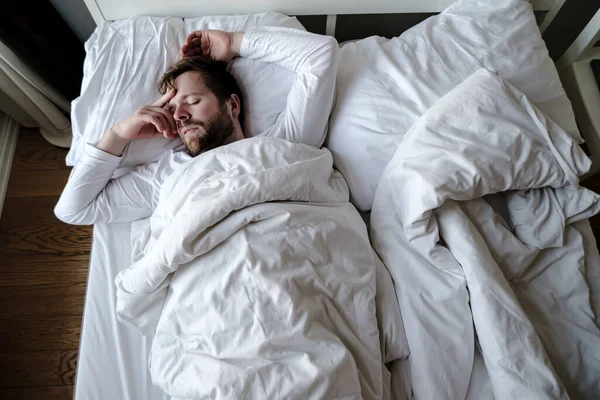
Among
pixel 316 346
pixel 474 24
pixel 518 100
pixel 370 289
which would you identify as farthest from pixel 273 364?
pixel 474 24

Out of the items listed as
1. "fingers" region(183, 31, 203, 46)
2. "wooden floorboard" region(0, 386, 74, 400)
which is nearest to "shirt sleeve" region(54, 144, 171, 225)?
"fingers" region(183, 31, 203, 46)

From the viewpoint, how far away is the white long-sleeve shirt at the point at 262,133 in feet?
3.25

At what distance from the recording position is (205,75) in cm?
103

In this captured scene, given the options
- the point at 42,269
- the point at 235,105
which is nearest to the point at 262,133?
the point at 235,105

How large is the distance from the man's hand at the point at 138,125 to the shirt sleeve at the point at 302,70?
25 cm

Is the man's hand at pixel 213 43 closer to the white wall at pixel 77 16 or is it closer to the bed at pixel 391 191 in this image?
the bed at pixel 391 191

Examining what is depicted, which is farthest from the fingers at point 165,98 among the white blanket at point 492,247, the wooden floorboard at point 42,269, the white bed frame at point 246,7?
the wooden floorboard at point 42,269

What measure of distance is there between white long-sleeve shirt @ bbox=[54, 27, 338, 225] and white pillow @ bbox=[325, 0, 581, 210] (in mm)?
81

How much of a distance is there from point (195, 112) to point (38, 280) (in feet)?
2.82

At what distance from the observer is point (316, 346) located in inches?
28.1

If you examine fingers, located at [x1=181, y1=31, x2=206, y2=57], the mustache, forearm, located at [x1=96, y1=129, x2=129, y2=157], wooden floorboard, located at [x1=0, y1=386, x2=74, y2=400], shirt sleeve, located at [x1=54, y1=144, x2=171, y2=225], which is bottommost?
wooden floorboard, located at [x1=0, y1=386, x2=74, y2=400]

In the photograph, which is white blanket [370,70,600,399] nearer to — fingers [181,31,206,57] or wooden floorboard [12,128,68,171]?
fingers [181,31,206,57]

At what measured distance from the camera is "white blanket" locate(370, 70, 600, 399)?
2.50 feet

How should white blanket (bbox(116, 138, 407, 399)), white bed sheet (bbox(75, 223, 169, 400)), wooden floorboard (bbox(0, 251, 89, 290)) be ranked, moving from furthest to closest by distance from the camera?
1. wooden floorboard (bbox(0, 251, 89, 290))
2. white bed sheet (bbox(75, 223, 169, 400))
3. white blanket (bbox(116, 138, 407, 399))
